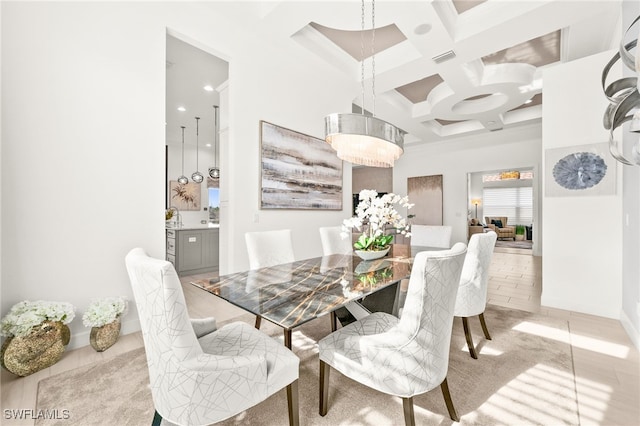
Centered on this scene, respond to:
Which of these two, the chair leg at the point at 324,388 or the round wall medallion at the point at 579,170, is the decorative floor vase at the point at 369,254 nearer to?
the chair leg at the point at 324,388

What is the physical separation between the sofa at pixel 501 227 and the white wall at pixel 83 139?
34.3 ft

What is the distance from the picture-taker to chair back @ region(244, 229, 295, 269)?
2.33 meters

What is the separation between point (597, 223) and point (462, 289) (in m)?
2.15

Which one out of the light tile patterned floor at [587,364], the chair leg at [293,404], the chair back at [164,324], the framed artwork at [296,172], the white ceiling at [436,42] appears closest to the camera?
the chair back at [164,324]

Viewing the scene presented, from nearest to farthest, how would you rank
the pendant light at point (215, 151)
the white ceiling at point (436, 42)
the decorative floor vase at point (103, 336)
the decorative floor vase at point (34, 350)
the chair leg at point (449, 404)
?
the chair leg at point (449, 404), the decorative floor vase at point (34, 350), the decorative floor vase at point (103, 336), the white ceiling at point (436, 42), the pendant light at point (215, 151)

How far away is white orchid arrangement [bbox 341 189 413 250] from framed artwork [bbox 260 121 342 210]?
1378 mm

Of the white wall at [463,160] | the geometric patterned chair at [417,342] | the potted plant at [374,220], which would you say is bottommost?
the geometric patterned chair at [417,342]

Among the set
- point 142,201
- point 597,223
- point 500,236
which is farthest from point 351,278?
point 500,236

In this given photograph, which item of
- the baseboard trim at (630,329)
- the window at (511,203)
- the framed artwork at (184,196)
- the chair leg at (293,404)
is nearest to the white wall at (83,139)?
the chair leg at (293,404)

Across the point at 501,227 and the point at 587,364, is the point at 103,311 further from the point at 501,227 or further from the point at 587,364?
the point at 501,227

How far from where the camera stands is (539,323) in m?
2.62

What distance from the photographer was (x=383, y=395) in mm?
1581

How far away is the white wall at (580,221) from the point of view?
9.23 ft

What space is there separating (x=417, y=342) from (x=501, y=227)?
11918 millimetres
